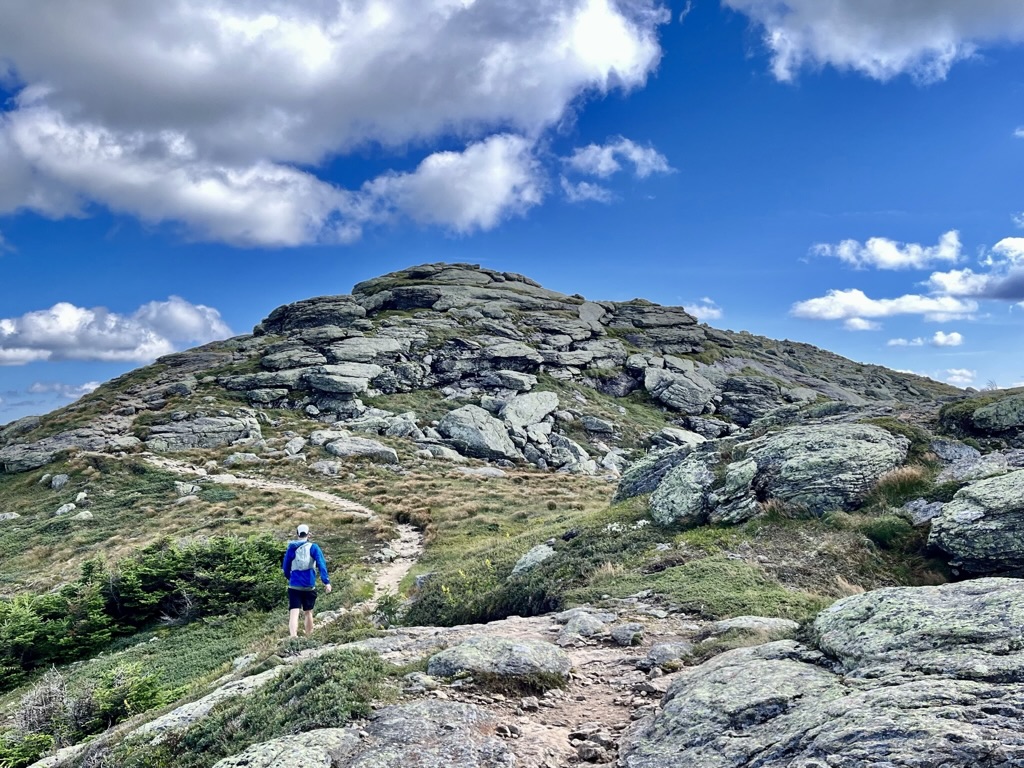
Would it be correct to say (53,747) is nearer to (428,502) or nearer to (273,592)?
(273,592)

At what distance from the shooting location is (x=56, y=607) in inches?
819

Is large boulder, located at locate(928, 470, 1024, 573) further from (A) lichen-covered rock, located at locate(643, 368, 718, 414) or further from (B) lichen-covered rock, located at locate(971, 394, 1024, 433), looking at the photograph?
(A) lichen-covered rock, located at locate(643, 368, 718, 414)

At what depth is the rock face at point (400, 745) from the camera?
21.7 feet

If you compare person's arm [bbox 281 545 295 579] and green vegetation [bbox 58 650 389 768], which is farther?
person's arm [bbox 281 545 295 579]

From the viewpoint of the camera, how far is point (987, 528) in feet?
40.2

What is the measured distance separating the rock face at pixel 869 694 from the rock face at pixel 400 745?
5.71 ft

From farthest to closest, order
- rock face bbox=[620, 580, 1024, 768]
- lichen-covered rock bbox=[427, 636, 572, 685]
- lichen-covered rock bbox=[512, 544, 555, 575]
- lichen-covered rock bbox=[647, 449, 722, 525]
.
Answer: lichen-covered rock bbox=[647, 449, 722, 525], lichen-covered rock bbox=[512, 544, 555, 575], lichen-covered rock bbox=[427, 636, 572, 685], rock face bbox=[620, 580, 1024, 768]

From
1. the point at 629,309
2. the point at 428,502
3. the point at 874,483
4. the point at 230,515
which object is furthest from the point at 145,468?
the point at 629,309

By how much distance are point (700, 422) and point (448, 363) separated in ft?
117

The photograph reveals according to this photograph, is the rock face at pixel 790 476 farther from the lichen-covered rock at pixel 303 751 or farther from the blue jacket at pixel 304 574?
the lichen-covered rock at pixel 303 751

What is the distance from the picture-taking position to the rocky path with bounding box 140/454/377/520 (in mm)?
37188

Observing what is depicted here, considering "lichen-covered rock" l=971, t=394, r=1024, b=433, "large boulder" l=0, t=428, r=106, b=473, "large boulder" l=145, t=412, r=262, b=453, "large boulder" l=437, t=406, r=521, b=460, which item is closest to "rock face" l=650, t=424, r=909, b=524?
"lichen-covered rock" l=971, t=394, r=1024, b=433

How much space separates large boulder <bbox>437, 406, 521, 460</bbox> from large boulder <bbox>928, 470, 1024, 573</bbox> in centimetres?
4646

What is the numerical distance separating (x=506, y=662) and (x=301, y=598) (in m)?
8.30
